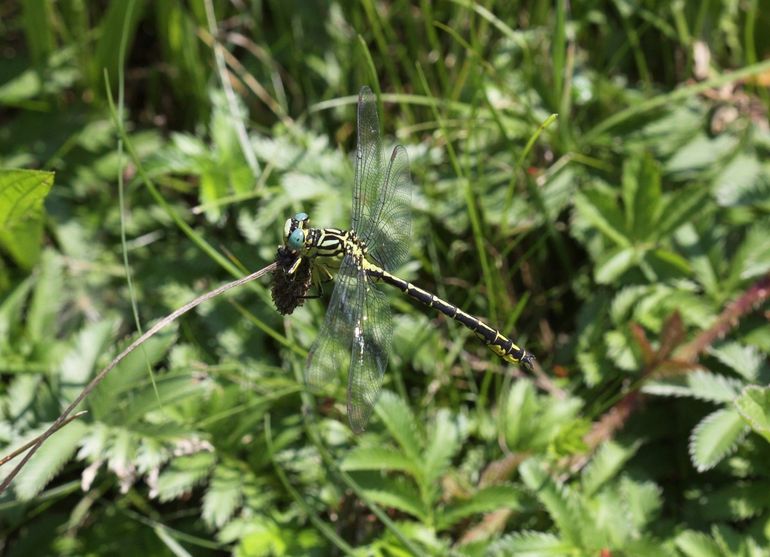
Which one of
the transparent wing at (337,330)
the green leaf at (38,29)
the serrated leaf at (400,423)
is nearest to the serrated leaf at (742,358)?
the serrated leaf at (400,423)

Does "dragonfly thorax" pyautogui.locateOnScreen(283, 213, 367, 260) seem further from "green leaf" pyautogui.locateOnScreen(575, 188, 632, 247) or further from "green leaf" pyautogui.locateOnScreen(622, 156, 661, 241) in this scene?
"green leaf" pyautogui.locateOnScreen(622, 156, 661, 241)

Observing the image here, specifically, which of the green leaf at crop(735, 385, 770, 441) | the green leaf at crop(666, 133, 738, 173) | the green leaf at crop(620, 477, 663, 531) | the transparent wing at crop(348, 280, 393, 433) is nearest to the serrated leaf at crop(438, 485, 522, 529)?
the green leaf at crop(620, 477, 663, 531)

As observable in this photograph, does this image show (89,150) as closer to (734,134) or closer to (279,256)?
(279,256)

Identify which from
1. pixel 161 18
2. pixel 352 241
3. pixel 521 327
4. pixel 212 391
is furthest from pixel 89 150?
pixel 521 327

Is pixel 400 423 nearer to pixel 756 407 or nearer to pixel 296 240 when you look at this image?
pixel 296 240

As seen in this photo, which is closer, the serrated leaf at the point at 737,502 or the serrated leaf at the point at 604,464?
the serrated leaf at the point at 737,502

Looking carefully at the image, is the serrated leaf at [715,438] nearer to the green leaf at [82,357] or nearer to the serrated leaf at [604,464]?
the serrated leaf at [604,464]
